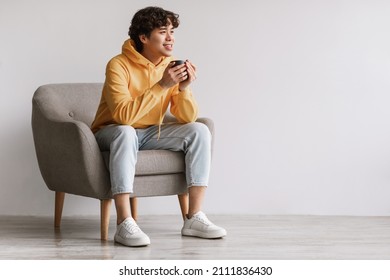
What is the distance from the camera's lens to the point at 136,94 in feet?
11.9

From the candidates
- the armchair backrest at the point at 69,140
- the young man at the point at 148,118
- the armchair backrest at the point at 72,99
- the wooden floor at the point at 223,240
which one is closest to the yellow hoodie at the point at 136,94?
the young man at the point at 148,118

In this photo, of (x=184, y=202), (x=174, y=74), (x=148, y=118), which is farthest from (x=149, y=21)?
(x=184, y=202)

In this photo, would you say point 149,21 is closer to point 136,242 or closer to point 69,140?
point 69,140

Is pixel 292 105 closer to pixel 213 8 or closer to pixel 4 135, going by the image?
pixel 213 8

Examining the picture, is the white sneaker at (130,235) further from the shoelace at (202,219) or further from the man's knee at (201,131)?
the man's knee at (201,131)

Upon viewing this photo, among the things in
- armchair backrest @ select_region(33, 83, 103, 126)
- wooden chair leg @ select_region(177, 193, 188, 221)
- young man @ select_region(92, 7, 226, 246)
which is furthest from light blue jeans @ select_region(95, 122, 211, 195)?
armchair backrest @ select_region(33, 83, 103, 126)

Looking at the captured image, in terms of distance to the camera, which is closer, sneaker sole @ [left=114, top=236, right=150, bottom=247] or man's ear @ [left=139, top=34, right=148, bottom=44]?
sneaker sole @ [left=114, top=236, right=150, bottom=247]

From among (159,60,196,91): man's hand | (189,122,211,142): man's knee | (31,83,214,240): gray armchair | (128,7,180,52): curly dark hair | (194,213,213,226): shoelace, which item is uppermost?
(128,7,180,52): curly dark hair

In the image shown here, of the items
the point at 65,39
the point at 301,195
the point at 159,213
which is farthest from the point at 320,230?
the point at 65,39

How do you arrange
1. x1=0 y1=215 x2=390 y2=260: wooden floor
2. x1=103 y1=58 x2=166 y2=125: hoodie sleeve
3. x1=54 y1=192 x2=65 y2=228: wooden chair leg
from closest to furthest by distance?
x1=0 y1=215 x2=390 y2=260: wooden floor → x1=103 y1=58 x2=166 y2=125: hoodie sleeve → x1=54 y1=192 x2=65 y2=228: wooden chair leg

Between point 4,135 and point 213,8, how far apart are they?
1305 mm

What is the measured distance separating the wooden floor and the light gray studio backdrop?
7.1 inches

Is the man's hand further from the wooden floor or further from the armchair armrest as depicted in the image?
the wooden floor

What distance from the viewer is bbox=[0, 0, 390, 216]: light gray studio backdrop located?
14.5 feet
